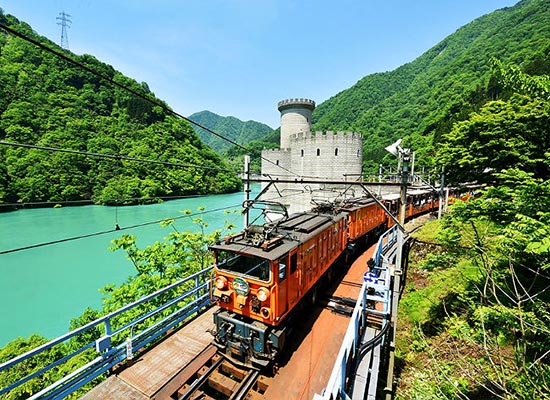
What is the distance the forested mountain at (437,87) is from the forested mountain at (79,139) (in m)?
42.5

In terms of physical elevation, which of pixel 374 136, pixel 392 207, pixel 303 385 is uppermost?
pixel 374 136

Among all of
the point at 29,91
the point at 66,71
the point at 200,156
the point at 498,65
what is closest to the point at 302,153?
the point at 498,65

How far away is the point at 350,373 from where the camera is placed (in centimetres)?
518

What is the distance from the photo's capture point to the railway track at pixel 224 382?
5023mm

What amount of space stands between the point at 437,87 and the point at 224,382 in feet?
311

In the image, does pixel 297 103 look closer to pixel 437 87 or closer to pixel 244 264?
pixel 244 264

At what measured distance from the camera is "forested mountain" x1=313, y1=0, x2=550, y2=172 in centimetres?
5250

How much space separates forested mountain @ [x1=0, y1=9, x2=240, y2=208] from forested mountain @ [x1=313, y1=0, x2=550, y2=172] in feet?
139

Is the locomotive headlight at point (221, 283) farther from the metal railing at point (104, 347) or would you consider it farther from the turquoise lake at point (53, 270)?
the turquoise lake at point (53, 270)

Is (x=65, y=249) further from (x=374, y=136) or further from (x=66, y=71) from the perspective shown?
(x=374, y=136)

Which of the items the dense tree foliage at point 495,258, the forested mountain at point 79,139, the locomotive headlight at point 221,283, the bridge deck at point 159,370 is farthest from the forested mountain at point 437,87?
the forested mountain at point 79,139

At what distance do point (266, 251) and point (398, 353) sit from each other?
6.78 meters

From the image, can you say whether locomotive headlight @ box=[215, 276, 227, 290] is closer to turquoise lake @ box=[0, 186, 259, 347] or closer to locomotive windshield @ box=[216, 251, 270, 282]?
locomotive windshield @ box=[216, 251, 270, 282]

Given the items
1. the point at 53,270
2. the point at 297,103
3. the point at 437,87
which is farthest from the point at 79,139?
the point at 437,87
